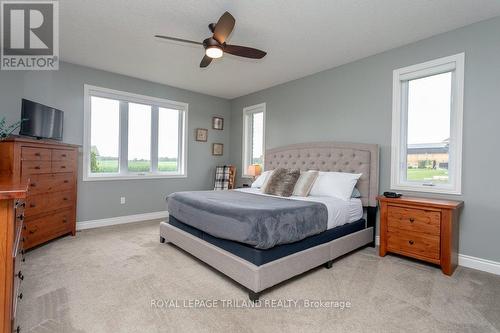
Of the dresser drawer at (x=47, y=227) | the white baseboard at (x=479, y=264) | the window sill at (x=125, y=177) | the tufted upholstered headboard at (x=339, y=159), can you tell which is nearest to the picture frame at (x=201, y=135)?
the window sill at (x=125, y=177)

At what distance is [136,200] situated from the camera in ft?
15.1

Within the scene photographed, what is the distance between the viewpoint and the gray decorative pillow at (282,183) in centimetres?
333

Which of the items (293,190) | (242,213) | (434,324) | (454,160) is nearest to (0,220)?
(242,213)

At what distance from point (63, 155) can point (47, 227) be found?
3.19 ft

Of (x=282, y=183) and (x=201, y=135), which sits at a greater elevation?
(x=201, y=135)

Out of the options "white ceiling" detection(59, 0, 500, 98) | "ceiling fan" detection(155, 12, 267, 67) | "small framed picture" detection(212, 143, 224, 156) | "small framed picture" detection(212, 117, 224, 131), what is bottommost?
"small framed picture" detection(212, 143, 224, 156)

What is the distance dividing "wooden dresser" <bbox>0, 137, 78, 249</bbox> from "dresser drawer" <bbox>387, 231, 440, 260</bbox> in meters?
4.12

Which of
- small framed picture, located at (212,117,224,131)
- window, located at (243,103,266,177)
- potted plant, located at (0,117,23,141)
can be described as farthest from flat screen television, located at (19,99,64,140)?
window, located at (243,103,266,177)

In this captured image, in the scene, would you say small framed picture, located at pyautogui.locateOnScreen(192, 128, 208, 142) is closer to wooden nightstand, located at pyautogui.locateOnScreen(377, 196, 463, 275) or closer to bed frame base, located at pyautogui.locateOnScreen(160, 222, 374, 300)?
bed frame base, located at pyautogui.locateOnScreen(160, 222, 374, 300)

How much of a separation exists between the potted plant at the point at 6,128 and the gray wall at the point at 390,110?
3890mm

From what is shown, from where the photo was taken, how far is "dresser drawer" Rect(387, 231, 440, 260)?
2.59 m

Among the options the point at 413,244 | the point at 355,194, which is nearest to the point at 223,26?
the point at 355,194

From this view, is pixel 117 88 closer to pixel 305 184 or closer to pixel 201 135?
pixel 201 135

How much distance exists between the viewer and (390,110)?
332cm
